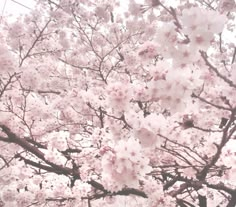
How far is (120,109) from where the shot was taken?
2600 millimetres

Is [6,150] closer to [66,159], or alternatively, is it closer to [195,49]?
[66,159]

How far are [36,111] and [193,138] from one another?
2.48 metres

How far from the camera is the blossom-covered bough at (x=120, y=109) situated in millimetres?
2080

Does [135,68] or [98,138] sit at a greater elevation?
[135,68]

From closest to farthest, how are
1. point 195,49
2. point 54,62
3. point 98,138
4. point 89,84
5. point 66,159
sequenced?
point 195,49 < point 98,138 < point 66,159 < point 89,84 < point 54,62

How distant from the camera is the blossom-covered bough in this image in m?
2.08

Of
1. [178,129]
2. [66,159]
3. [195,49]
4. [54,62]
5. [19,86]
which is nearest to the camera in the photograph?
[195,49]

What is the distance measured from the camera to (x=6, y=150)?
4.91 metres

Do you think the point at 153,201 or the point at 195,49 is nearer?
the point at 195,49

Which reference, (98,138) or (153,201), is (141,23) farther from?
(153,201)

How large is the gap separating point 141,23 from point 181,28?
15.7 feet

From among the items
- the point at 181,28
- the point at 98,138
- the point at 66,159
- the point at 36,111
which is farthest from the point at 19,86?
the point at 181,28

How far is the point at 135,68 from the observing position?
6062 millimetres

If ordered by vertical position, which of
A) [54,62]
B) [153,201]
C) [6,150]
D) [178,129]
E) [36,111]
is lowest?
[153,201]
